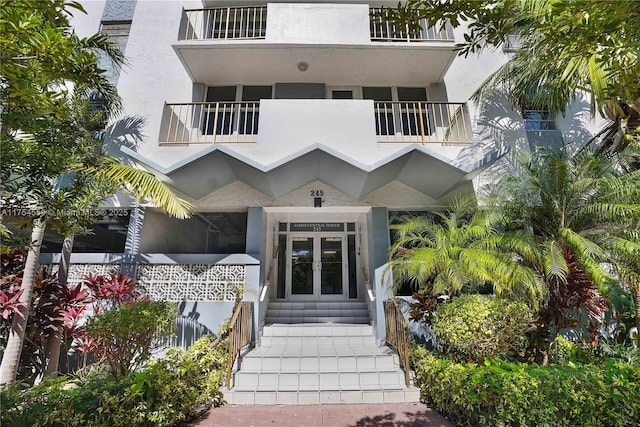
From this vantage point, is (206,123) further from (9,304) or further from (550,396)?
(550,396)

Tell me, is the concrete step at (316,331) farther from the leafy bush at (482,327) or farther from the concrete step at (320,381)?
the leafy bush at (482,327)

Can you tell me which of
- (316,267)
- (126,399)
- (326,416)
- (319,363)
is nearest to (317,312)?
(316,267)

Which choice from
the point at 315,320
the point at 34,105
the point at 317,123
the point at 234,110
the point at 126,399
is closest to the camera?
the point at 34,105

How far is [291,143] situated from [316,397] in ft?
18.5

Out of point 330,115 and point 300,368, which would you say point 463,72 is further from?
point 300,368

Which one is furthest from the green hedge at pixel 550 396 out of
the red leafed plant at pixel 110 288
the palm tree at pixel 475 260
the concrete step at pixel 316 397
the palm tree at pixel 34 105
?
the red leafed plant at pixel 110 288

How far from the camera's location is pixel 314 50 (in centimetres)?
894

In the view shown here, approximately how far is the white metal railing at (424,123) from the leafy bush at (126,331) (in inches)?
261

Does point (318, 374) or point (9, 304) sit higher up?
point (9, 304)

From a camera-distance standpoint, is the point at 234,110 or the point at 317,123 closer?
the point at 317,123

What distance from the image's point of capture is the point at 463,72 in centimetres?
965

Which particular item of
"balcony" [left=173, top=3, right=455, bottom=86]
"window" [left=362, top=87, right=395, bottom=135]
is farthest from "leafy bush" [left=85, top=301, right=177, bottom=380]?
"balcony" [left=173, top=3, right=455, bottom=86]

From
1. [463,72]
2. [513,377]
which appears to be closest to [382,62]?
[463,72]

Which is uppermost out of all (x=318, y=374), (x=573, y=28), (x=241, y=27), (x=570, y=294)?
(x=241, y=27)
